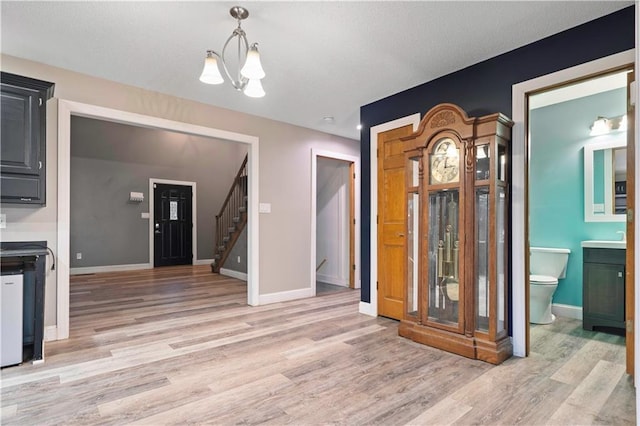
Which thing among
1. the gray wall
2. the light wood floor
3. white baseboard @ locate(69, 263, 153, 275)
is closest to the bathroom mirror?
the light wood floor

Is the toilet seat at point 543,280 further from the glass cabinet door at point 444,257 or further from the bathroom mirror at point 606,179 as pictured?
the glass cabinet door at point 444,257

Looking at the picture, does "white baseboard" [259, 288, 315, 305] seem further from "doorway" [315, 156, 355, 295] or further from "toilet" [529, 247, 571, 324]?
"toilet" [529, 247, 571, 324]

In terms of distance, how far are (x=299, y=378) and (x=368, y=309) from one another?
1782 mm

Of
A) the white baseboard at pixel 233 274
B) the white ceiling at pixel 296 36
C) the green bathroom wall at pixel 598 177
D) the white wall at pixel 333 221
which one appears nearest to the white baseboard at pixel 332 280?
the white wall at pixel 333 221

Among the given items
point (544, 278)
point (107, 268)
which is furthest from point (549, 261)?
point (107, 268)

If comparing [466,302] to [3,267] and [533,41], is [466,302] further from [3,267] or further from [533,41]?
[3,267]

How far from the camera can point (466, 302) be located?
2.70 m

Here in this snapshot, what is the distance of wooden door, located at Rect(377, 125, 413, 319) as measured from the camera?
3654 mm

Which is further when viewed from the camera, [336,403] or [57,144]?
[57,144]

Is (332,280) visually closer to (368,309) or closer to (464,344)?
(368,309)

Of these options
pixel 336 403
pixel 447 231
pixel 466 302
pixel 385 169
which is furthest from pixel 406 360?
pixel 385 169

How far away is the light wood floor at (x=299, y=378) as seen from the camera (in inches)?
73.4

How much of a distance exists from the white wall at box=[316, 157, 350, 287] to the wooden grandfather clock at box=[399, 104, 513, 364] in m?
2.70

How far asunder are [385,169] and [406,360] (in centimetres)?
204
